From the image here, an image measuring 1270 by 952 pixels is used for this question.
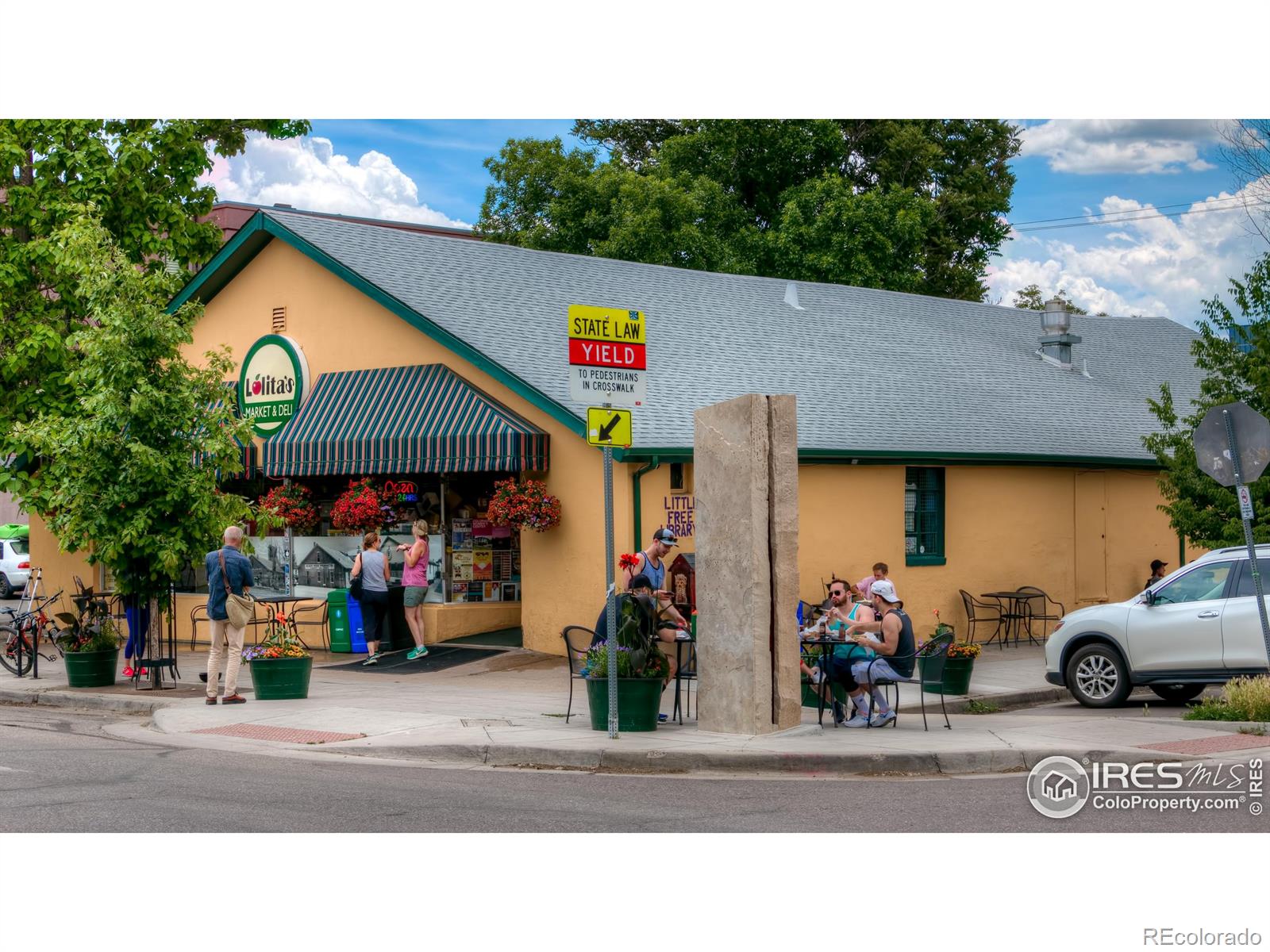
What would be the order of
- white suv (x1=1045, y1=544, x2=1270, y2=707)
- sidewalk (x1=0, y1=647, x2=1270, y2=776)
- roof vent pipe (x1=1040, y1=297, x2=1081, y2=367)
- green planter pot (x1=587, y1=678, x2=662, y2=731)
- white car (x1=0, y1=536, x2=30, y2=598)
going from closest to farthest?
sidewalk (x1=0, y1=647, x2=1270, y2=776), green planter pot (x1=587, y1=678, x2=662, y2=731), white suv (x1=1045, y1=544, x2=1270, y2=707), roof vent pipe (x1=1040, y1=297, x2=1081, y2=367), white car (x1=0, y1=536, x2=30, y2=598)

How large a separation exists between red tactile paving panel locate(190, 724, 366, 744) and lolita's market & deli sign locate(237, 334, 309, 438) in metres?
9.82

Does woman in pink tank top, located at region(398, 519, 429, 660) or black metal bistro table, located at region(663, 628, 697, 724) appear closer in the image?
black metal bistro table, located at region(663, 628, 697, 724)

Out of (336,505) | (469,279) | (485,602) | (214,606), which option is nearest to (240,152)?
(469,279)

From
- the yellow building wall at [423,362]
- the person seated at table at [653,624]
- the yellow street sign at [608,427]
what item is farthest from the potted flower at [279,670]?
the yellow street sign at [608,427]

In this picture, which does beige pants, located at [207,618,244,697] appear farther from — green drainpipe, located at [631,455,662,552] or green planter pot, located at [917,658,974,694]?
green planter pot, located at [917,658,974,694]

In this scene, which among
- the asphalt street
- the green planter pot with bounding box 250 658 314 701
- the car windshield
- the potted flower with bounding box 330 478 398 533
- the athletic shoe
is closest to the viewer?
the asphalt street

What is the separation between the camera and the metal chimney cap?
31.0 metres

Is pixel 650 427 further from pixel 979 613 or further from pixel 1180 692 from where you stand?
pixel 1180 692

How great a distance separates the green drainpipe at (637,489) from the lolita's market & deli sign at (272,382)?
714 cm

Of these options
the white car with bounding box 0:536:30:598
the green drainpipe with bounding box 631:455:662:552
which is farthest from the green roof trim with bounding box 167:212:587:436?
the white car with bounding box 0:536:30:598

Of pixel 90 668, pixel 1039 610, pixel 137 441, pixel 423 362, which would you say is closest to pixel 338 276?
pixel 423 362

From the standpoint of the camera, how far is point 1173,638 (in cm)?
1534

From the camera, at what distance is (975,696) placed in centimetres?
1669

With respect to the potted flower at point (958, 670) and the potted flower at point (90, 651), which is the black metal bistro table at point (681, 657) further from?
the potted flower at point (90, 651)
